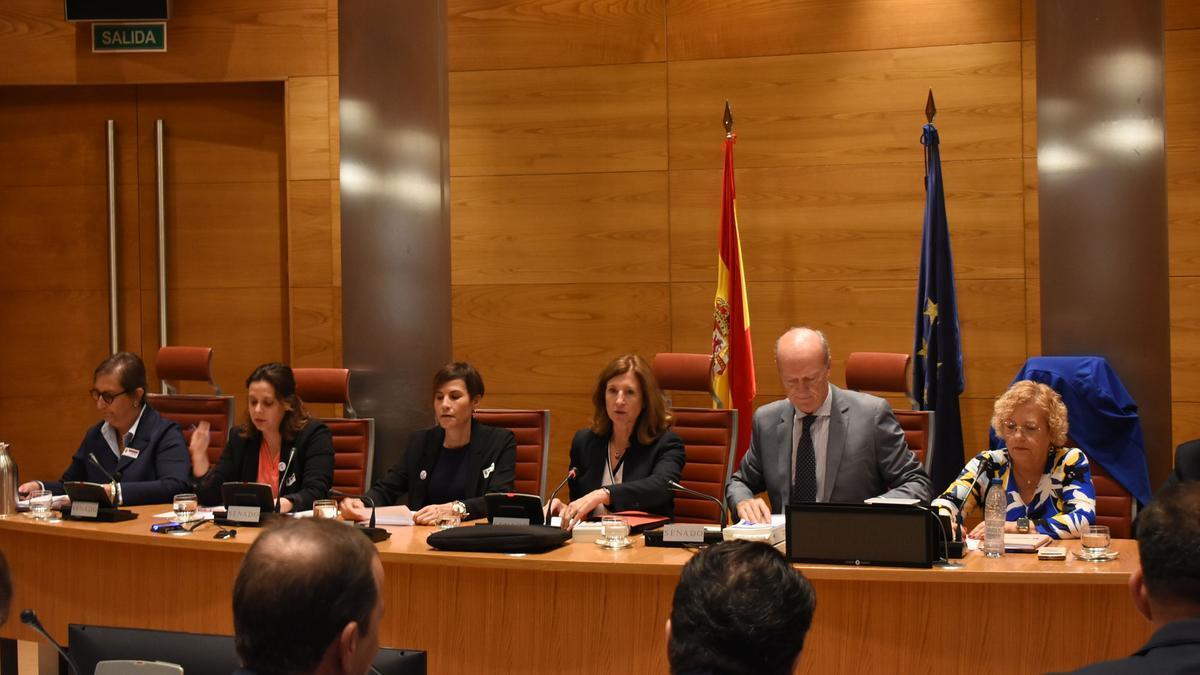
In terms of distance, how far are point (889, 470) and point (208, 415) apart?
3211 mm

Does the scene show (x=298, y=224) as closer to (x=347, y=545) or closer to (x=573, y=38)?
(x=573, y=38)

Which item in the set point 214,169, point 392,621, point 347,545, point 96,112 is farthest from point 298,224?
point 347,545

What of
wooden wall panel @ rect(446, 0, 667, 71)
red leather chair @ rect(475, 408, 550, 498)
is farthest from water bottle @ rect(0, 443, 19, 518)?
wooden wall panel @ rect(446, 0, 667, 71)

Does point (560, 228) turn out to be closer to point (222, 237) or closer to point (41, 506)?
point (222, 237)

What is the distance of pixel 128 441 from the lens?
194 inches

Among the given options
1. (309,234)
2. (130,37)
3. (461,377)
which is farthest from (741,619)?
(130,37)

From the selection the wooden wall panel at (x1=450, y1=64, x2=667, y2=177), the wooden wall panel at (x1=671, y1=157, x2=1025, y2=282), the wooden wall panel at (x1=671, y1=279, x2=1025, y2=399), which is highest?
the wooden wall panel at (x1=450, y1=64, x2=667, y2=177)

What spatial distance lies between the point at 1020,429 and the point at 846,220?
3.05m

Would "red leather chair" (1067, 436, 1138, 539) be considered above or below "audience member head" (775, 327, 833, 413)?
below

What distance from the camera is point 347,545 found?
1491 millimetres

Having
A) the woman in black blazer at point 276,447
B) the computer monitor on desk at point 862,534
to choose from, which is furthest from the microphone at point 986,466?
the woman in black blazer at point 276,447

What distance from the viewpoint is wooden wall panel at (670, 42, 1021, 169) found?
664 cm

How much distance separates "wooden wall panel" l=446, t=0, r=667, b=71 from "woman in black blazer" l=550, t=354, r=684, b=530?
3.01 metres

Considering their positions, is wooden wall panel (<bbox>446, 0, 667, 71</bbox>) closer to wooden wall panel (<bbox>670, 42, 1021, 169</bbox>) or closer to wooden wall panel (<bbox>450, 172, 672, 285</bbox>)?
wooden wall panel (<bbox>670, 42, 1021, 169</bbox>)
